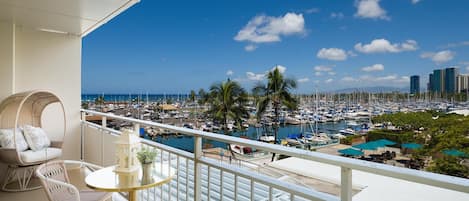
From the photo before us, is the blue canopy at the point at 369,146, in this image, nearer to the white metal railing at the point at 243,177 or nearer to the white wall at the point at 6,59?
the white metal railing at the point at 243,177

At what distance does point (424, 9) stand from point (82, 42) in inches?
1006

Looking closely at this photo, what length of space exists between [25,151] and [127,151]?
8.13 ft

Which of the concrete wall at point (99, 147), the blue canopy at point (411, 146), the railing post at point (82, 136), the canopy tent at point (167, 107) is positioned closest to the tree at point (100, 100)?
the railing post at point (82, 136)

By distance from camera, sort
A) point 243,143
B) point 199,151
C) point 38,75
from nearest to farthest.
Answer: point 243,143, point 199,151, point 38,75

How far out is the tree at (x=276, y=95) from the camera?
1931cm

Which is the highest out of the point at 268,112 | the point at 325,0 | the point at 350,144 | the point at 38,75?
the point at 325,0

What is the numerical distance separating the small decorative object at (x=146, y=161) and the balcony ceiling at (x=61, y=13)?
1798 millimetres

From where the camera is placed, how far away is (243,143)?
4.65 ft

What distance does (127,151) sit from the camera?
1.84 metres

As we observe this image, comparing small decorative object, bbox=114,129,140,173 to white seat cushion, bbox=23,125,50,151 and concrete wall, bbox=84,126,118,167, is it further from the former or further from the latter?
white seat cushion, bbox=23,125,50,151

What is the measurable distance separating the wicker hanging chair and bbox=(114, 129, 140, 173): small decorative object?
2.18 m

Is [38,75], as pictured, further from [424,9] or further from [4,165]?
[424,9]

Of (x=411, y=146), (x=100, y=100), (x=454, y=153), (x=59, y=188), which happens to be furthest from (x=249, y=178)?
(x=454, y=153)

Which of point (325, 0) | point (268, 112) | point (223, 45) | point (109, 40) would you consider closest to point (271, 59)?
point (223, 45)
